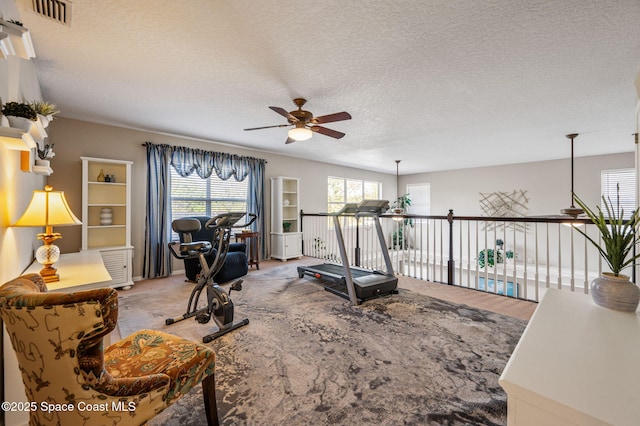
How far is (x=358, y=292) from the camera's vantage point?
3188 millimetres

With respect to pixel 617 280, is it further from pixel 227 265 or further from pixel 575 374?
pixel 227 265

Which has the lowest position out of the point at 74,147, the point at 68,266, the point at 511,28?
the point at 68,266

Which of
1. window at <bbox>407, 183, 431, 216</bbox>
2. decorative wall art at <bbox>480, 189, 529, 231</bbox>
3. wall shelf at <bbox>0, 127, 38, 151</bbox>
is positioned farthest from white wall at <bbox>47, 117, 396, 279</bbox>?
decorative wall art at <bbox>480, 189, 529, 231</bbox>

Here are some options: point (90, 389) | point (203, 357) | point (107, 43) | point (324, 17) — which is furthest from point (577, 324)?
point (107, 43)

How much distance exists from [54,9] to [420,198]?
9.11 metres

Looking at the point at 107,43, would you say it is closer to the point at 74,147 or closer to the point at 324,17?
the point at 324,17

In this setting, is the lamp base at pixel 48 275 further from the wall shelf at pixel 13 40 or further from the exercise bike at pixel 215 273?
the wall shelf at pixel 13 40

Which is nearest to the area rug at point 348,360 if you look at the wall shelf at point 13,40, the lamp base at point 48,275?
the lamp base at point 48,275

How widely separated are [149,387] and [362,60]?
2.66m

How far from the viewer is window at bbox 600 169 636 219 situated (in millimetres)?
5609

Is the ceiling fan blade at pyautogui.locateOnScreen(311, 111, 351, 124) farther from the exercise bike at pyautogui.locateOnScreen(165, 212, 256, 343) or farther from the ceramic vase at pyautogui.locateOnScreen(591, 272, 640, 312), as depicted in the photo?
the ceramic vase at pyautogui.locateOnScreen(591, 272, 640, 312)

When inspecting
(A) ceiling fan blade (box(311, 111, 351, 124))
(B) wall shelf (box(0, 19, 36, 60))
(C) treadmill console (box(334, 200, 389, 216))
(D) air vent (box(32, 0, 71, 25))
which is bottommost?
(C) treadmill console (box(334, 200, 389, 216))

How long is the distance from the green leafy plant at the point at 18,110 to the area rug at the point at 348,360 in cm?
188

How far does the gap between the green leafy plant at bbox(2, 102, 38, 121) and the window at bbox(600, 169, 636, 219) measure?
355 inches
